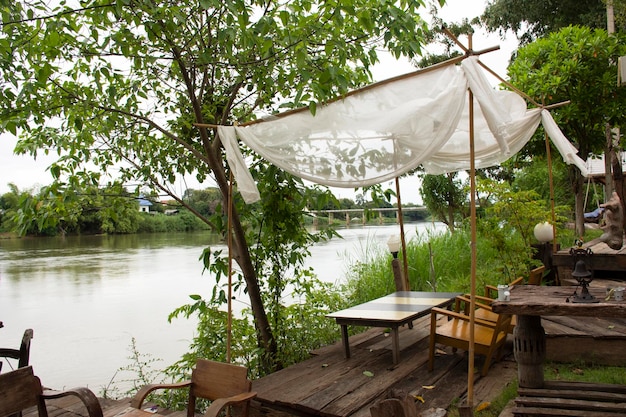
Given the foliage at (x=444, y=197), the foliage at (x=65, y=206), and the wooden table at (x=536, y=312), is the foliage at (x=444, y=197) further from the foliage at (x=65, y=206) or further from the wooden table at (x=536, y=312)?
the wooden table at (x=536, y=312)

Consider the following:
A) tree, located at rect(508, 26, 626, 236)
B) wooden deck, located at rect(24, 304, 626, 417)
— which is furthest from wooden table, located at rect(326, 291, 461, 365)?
tree, located at rect(508, 26, 626, 236)

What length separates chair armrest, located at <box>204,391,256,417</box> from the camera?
87.7 inches

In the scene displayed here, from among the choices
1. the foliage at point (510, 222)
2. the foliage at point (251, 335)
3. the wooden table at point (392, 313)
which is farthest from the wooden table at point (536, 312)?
the foliage at point (510, 222)

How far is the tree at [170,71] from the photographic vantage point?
132 inches

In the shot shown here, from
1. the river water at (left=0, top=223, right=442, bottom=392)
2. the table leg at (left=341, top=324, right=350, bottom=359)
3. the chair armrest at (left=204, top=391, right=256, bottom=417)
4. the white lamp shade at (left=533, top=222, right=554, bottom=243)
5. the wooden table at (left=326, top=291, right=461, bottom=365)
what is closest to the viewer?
the chair armrest at (left=204, top=391, right=256, bottom=417)

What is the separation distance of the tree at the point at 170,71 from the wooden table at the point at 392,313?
911 millimetres

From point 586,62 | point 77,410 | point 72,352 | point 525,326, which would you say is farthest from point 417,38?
point 72,352

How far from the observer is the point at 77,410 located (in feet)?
12.5

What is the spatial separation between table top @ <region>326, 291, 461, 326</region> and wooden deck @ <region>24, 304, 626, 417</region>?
407mm

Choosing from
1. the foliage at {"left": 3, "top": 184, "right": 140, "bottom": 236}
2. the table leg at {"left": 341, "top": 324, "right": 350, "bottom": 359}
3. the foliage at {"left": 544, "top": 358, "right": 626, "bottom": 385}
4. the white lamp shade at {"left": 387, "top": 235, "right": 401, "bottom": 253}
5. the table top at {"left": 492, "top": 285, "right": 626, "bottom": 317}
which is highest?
the foliage at {"left": 3, "top": 184, "right": 140, "bottom": 236}

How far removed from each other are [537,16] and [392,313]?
45.3 feet

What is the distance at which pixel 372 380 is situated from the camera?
393 centimetres

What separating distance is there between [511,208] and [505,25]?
11744 mm

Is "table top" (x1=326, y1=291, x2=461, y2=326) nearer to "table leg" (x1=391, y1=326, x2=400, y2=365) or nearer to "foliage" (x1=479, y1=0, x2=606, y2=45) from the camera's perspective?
"table leg" (x1=391, y1=326, x2=400, y2=365)
